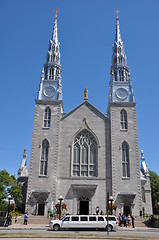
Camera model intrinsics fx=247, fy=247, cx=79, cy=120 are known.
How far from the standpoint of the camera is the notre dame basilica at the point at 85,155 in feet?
115

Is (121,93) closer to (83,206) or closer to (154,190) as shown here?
(83,206)

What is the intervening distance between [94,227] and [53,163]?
Result: 1573 cm

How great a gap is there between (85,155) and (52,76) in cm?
1574

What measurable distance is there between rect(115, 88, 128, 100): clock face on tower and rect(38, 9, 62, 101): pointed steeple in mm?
9888

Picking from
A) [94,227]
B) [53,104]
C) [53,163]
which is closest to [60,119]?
[53,104]

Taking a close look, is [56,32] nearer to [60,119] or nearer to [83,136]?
[60,119]

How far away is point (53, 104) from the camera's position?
1604 inches

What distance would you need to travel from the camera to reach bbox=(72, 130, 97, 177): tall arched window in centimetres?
3722

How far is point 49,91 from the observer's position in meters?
42.2

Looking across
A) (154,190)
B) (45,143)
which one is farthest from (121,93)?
(154,190)

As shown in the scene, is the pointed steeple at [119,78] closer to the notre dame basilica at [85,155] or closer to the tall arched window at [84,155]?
the notre dame basilica at [85,155]

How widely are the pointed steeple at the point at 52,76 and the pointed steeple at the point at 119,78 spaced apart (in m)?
9.29

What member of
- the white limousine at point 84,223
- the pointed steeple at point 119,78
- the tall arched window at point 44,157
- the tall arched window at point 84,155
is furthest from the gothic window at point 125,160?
the white limousine at point 84,223

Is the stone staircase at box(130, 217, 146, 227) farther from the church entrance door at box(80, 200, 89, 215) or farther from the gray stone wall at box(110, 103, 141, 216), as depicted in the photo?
the church entrance door at box(80, 200, 89, 215)
